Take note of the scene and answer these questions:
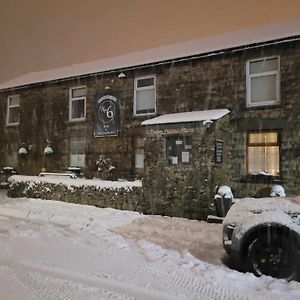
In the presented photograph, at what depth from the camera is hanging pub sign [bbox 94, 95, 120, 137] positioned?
8.32m

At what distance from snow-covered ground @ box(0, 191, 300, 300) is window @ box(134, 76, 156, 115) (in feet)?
11.0

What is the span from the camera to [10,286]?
234 centimetres

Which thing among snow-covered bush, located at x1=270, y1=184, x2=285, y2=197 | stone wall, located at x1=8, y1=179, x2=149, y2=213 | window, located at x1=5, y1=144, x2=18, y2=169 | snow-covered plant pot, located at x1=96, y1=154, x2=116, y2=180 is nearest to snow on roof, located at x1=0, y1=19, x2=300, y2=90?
window, located at x1=5, y1=144, x2=18, y2=169

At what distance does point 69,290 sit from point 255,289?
4.15 ft

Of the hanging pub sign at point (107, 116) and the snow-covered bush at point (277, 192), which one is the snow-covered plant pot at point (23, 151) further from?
the snow-covered bush at point (277, 192)

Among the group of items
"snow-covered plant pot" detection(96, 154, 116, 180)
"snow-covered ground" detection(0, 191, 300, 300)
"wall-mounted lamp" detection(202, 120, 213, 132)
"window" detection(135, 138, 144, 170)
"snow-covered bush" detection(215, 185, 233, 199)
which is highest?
"wall-mounted lamp" detection(202, 120, 213, 132)

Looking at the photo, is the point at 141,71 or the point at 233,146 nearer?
the point at 233,146

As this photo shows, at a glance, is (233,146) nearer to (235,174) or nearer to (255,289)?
(235,174)

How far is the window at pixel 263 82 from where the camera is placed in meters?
6.31

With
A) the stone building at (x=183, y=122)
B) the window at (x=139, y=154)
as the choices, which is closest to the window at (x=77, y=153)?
the stone building at (x=183, y=122)

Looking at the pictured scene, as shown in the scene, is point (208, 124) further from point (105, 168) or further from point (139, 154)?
point (105, 168)

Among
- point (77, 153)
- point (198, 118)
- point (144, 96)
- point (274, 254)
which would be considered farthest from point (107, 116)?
point (274, 254)

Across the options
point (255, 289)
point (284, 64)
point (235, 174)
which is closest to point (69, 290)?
point (255, 289)

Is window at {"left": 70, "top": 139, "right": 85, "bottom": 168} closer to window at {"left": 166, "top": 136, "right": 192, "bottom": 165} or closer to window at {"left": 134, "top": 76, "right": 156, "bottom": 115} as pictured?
window at {"left": 134, "top": 76, "right": 156, "bottom": 115}
